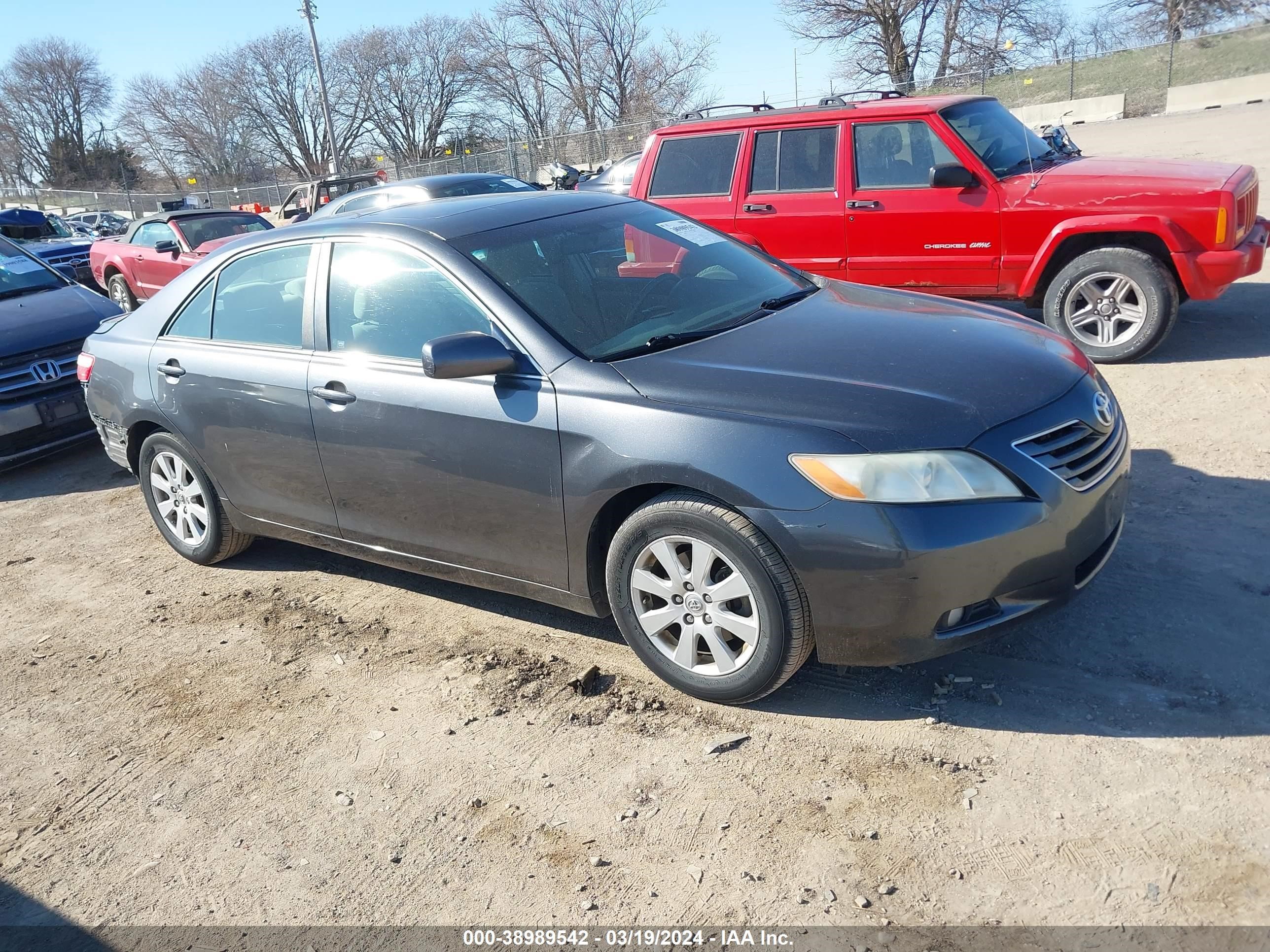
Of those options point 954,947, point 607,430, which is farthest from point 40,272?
point 954,947

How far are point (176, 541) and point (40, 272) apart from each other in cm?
449

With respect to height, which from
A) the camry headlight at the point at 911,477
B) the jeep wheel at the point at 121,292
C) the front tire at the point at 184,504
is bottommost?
the front tire at the point at 184,504

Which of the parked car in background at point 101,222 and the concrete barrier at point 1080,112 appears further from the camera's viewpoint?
the parked car in background at point 101,222

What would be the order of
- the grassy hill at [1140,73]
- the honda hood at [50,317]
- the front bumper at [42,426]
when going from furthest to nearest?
the grassy hill at [1140,73], the honda hood at [50,317], the front bumper at [42,426]

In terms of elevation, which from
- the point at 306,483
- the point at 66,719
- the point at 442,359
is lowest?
the point at 66,719

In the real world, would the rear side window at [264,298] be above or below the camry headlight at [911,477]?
above

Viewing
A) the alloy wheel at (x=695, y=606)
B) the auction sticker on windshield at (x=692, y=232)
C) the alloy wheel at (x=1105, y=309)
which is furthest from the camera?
the alloy wheel at (x=1105, y=309)

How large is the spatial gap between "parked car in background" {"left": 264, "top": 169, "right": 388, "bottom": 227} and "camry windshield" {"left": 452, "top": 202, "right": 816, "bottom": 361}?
13622 mm

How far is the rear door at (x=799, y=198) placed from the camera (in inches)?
295

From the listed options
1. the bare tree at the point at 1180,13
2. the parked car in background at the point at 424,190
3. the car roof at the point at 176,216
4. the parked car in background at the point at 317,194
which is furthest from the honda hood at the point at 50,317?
the bare tree at the point at 1180,13

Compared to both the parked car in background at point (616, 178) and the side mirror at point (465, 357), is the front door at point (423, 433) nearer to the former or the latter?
the side mirror at point (465, 357)

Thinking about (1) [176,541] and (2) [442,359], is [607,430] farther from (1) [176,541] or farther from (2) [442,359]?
(1) [176,541]

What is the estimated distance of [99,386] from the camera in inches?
209

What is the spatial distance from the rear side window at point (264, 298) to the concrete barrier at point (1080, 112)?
3143 cm
